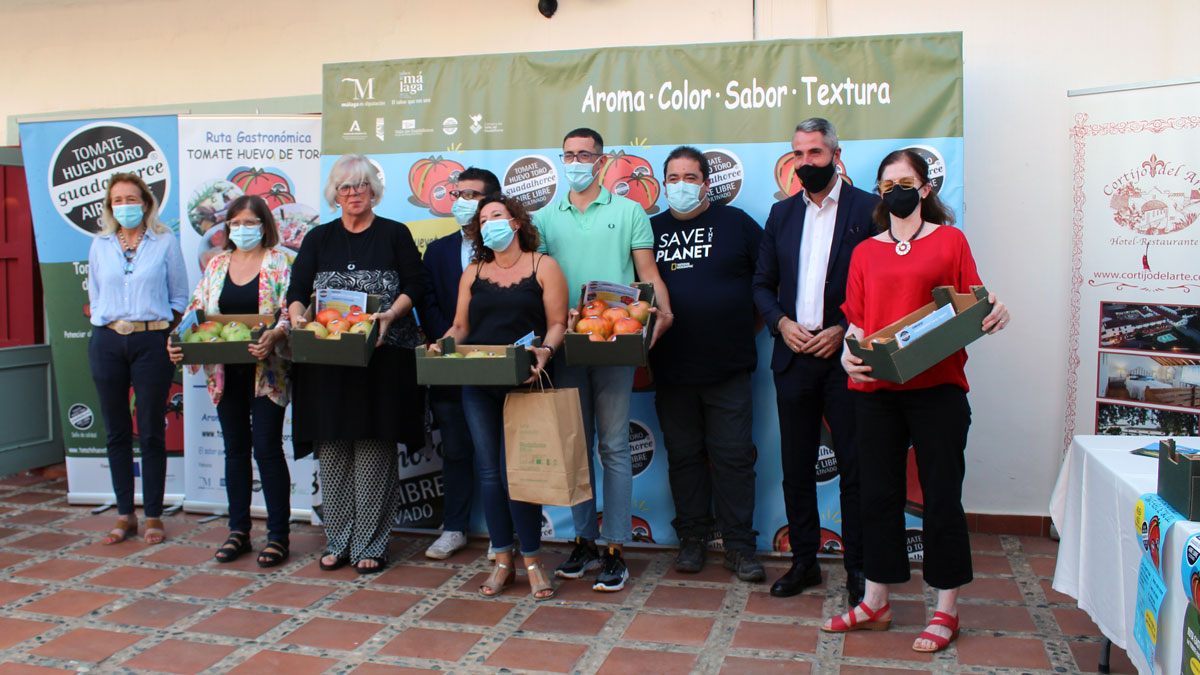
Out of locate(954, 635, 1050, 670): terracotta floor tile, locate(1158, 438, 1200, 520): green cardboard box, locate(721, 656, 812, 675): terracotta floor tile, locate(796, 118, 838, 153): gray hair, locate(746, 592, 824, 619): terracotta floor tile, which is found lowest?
locate(721, 656, 812, 675): terracotta floor tile

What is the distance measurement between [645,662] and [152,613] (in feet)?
6.30

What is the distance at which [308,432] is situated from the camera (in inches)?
152

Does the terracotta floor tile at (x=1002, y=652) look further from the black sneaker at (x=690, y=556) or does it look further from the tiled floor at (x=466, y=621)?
the black sneaker at (x=690, y=556)

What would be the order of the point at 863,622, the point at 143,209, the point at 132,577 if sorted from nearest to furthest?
the point at 863,622 < the point at 132,577 < the point at 143,209

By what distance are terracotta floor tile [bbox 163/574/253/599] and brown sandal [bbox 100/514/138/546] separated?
2.39 ft

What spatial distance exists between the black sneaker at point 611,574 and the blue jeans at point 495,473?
0.92 feet

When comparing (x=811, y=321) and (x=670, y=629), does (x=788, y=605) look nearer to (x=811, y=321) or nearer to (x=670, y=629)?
(x=670, y=629)

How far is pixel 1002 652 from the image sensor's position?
2951 millimetres

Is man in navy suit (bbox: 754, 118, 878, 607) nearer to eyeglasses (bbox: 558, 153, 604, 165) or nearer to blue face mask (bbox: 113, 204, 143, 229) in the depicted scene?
eyeglasses (bbox: 558, 153, 604, 165)

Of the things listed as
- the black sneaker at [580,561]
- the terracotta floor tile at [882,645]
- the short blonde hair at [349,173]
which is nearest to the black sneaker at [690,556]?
the black sneaker at [580,561]

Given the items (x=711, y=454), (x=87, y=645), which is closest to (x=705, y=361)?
(x=711, y=454)

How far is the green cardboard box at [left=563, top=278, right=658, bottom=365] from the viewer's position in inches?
129

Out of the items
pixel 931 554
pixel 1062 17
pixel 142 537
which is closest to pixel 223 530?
pixel 142 537

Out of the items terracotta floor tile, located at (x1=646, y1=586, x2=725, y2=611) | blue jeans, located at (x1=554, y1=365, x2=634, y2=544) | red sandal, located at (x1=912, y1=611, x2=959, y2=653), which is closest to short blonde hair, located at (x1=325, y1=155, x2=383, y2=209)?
blue jeans, located at (x1=554, y1=365, x2=634, y2=544)
